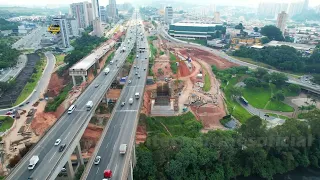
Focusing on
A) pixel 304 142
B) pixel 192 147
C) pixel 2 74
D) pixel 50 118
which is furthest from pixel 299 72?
pixel 2 74

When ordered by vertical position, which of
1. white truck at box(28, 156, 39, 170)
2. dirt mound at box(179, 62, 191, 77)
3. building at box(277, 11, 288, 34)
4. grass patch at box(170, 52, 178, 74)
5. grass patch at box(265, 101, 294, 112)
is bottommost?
grass patch at box(265, 101, 294, 112)

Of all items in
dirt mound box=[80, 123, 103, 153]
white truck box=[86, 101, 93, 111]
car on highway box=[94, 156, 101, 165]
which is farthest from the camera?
dirt mound box=[80, 123, 103, 153]

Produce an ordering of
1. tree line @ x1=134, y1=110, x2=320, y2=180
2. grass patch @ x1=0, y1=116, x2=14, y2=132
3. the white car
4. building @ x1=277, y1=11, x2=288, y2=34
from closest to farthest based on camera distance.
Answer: the white car < tree line @ x1=134, y1=110, x2=320, y2=180 < grass patch @ x1=0, y1=116, x2=14, y2=132 < building @ x1=277, y1=11, x2=288, y2=34

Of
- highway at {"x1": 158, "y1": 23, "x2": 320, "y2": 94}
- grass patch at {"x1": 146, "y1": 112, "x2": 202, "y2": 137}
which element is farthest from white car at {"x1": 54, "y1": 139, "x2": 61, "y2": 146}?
highway at {"x1": 158, "y1": 23, "x2": 320, "y2": 94}

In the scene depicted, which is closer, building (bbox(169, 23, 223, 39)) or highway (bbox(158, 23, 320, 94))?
highway (bbox(158, 23, 320, 94))

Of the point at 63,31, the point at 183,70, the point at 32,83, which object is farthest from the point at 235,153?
the point at 63,31

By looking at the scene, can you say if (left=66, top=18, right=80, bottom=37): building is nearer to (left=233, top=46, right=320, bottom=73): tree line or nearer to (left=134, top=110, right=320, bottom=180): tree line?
(left=233, top=46, right=320, bottom=73): tree line

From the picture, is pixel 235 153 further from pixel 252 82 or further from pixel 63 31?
pixel 63 31
